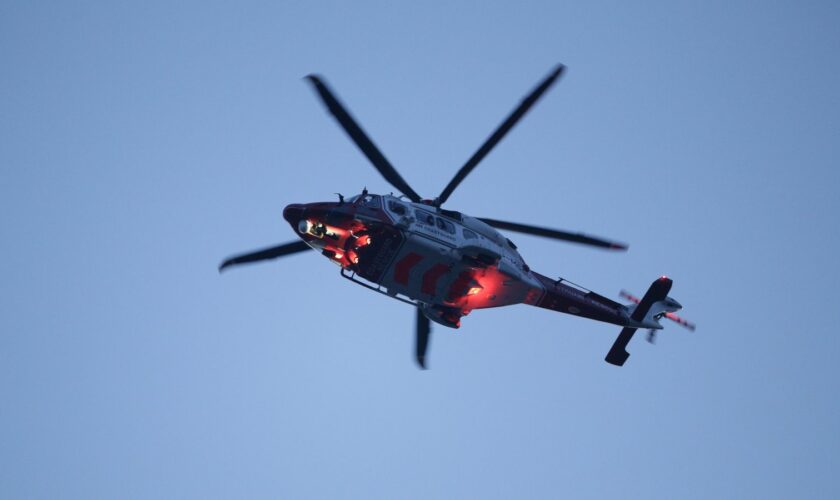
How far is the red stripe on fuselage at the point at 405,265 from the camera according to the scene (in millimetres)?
19391

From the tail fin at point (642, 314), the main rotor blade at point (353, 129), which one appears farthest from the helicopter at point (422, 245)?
the tail fin at point (642, 314)

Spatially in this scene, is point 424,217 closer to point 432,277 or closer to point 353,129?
point 432,277

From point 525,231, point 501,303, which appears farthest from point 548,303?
point 525,231

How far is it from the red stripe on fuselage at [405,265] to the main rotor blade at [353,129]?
Answer: 6.61ft

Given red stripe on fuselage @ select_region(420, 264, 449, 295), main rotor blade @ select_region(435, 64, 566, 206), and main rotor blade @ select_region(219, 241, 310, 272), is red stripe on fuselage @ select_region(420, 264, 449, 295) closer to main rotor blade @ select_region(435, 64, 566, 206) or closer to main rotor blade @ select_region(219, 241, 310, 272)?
main rotor blade @ select_region(435, 64, 566, 206)

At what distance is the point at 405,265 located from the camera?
64.1ft

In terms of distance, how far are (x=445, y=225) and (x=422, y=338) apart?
3681mm

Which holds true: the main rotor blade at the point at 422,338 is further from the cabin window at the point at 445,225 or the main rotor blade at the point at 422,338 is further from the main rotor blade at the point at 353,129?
the main rotor blade at the point at 353,129

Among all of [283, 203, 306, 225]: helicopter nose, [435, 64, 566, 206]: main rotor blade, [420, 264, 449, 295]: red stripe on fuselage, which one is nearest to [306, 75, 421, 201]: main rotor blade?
[435, 64, 566, 206]: main rotor blade

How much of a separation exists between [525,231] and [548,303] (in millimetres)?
2960

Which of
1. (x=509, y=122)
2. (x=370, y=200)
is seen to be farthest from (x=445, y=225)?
(x=509, y=122)

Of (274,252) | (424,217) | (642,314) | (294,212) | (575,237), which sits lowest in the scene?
(274,252)

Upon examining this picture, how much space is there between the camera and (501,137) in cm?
1834

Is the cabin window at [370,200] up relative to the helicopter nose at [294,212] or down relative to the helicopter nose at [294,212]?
up
